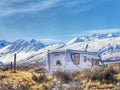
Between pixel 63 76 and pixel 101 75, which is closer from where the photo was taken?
pixel 101 75

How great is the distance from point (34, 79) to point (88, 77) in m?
4.32

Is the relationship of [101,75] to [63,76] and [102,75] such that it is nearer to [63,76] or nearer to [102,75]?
[102,75]

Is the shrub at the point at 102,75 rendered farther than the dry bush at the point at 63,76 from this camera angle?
No

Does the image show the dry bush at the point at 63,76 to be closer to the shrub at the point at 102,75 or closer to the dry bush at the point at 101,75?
the dry bush at the point at 101,75

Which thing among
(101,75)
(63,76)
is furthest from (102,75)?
(63,76)

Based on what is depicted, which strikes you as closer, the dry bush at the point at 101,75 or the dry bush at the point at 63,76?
the dry bush at the point at 101,75

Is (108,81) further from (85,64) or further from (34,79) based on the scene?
(85,64)

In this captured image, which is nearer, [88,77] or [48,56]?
[88,77]

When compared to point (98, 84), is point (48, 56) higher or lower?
higher

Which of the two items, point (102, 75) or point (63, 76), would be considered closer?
point (102, 75)

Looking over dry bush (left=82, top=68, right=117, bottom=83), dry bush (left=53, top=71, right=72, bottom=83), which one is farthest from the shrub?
dry bush (left=53, top=71, right=72, bottom=83)

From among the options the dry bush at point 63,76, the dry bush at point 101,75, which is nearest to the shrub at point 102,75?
the dry bush at point 101,75

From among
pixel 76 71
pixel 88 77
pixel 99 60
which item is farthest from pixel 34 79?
pixel 99 60

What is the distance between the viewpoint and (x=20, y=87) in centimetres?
1642
